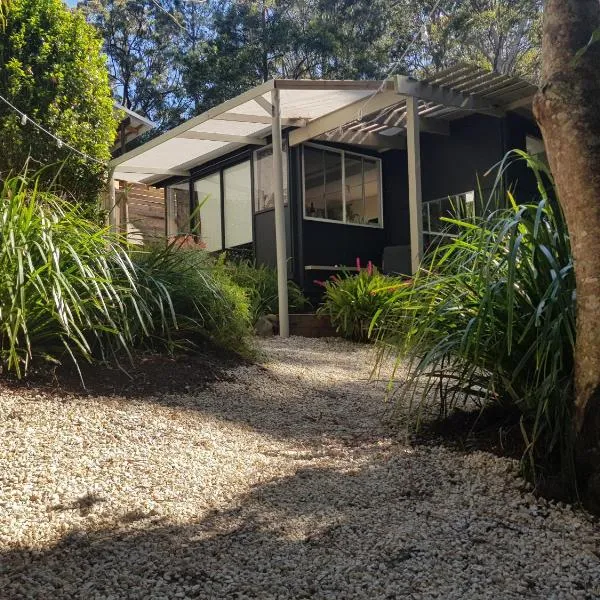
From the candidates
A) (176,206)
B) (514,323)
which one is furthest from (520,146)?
(514,323)

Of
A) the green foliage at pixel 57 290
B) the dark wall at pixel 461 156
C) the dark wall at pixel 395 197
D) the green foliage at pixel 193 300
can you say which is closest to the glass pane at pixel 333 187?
the dark wall at pixel 395 197

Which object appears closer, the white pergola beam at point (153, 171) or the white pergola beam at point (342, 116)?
the white pergola beam at point (342, 116)

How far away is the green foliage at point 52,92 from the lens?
911 centimetres

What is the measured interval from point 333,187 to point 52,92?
15.8 feet

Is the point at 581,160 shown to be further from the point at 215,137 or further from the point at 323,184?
the point at 323,184

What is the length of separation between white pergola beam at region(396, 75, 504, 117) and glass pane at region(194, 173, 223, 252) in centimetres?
587

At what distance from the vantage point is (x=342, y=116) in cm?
923

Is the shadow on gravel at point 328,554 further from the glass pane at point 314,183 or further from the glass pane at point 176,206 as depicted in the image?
the glass pane at point 176,206

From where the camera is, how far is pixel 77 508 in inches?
100

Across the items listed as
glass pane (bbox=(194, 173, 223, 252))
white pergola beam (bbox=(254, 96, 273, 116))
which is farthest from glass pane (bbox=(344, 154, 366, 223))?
white pergola beam (bbox=(254, 96, 273, 116))

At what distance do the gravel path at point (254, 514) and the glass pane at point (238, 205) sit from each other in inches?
359

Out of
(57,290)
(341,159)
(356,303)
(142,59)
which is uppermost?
(142,59)

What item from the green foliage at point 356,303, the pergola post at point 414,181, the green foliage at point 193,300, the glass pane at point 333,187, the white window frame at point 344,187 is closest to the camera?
the green foliage at point 193,300

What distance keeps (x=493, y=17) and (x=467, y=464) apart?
2068 centimetres
